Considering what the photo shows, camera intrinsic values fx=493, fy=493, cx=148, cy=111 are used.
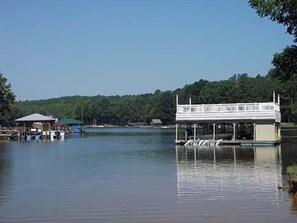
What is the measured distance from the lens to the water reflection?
1920cm

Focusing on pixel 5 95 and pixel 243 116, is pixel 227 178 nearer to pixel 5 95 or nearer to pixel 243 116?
pixel 243 116

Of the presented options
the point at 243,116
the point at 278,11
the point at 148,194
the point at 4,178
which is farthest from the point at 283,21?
the point at 243,116

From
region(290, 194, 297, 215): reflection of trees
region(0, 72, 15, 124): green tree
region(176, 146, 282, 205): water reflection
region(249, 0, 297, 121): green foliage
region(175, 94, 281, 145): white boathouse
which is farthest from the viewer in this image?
region(0, 72, 15, 124): green tree

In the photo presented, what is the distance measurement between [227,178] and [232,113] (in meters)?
29.9

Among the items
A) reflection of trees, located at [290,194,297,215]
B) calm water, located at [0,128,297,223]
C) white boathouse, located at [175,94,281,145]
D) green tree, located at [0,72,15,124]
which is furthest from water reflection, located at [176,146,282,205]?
green tree, located at [0,72,15,124]

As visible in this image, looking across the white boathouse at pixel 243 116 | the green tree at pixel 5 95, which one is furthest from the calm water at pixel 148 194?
the green tree at pixel 5 95

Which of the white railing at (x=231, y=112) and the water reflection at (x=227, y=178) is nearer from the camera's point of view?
the water reflection at (x=227, y=178)

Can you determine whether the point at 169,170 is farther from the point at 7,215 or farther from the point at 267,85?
the point at 267,85

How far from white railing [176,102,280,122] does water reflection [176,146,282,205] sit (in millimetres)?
17508

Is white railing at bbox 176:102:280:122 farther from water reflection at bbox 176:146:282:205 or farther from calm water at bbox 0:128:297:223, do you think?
calm water at bbox 0:128:297:223

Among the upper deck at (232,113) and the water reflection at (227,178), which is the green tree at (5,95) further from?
the water reflection at (227,178)

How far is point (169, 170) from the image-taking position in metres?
29.1

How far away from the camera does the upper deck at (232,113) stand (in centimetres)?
5222

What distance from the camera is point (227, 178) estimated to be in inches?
954
